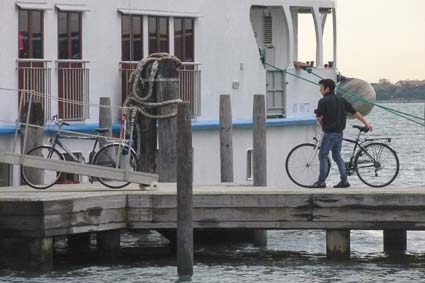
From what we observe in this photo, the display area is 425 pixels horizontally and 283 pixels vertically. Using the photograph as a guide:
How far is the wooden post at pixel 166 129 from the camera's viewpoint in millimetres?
27391

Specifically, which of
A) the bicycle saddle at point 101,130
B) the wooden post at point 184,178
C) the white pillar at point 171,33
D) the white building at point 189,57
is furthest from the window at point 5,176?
the wooden post at point 184,178

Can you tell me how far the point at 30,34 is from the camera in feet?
90.5

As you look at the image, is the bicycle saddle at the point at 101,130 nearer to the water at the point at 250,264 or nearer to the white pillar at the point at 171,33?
the water at the point at 250,264

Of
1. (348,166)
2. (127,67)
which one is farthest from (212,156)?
(348,166)

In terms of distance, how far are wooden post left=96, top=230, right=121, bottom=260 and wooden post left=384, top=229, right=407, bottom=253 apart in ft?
14.6

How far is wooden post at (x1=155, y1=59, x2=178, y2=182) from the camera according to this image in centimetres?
2739

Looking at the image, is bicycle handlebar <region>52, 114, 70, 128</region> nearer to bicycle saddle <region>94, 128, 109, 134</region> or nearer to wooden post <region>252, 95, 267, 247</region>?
bicycle saddle <region>94, 128, 109, 134</region>

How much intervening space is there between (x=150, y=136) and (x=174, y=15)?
344 cm

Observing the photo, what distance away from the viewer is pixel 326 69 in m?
35.2

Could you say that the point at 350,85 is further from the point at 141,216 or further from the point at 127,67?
the point at 141,216

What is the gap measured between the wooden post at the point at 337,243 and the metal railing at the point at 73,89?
563 cm

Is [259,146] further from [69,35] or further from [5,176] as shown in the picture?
[5,176]

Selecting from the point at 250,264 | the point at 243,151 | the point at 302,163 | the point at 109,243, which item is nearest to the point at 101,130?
the point at 109,243

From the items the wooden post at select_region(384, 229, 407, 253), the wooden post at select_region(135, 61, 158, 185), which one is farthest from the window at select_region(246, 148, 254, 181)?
the wooden post at select_region(384, 229, 407, 253)
